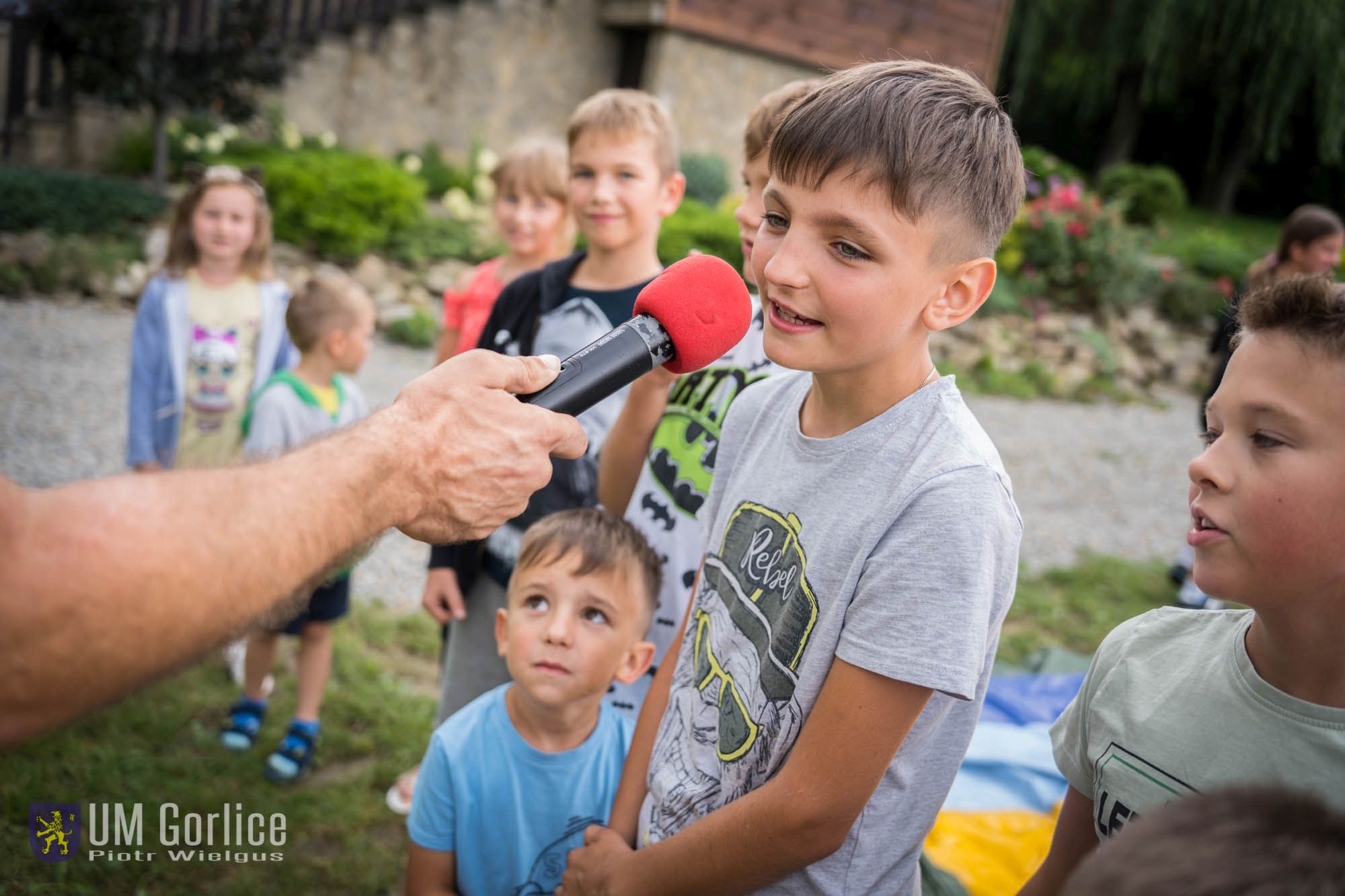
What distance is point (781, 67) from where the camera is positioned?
16.2 meters

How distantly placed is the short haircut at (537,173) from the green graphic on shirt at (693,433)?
2.02 metres

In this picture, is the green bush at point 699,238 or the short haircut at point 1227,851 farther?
the green bush at point 699,238

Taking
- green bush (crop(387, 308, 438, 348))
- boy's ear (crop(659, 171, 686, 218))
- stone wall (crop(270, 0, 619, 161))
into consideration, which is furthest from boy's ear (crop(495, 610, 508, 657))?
stone wall (crop(270, 0, 619, 161))

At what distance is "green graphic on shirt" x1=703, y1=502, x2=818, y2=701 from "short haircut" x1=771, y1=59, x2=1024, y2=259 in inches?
21.3

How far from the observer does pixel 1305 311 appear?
141 centimetres

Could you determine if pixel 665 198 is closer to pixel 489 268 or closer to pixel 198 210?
pixel 489 268

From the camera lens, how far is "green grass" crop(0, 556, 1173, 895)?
9.48ft

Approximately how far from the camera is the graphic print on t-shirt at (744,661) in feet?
5.08

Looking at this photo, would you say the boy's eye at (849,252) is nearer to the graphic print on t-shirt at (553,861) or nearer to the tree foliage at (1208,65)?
the graphic print on t-shirt at (553,861)

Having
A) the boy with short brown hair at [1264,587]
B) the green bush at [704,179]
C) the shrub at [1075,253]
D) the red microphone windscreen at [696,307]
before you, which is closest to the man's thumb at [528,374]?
the red microphone windscreen at [696,307]

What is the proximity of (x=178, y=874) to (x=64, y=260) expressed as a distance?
7.60m

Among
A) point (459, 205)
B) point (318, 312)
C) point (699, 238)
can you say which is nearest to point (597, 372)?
point (318, 312)

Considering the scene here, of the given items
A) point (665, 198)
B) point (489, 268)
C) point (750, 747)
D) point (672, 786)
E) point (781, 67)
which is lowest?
point (672, 786)

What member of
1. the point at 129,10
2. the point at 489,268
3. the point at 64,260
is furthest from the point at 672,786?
the point at 129,10
